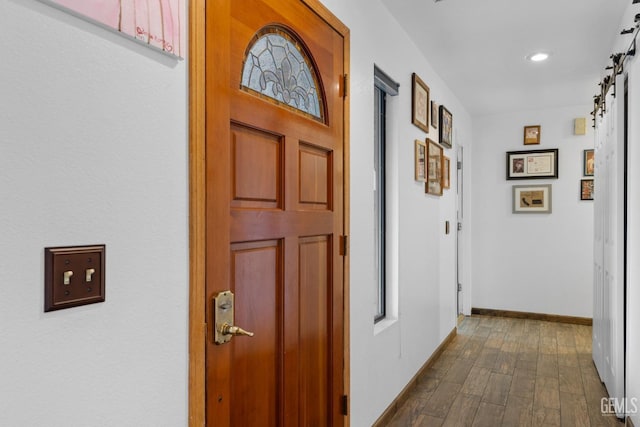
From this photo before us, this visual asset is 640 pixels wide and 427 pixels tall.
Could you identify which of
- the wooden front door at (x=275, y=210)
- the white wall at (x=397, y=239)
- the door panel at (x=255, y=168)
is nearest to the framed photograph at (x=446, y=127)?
the white wall at (x=397, y=239)

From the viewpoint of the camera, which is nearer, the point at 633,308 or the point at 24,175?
the point at 24,175

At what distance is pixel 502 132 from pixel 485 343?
2.60 metres

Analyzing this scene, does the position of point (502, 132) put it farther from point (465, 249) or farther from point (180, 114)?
point (180, 114)

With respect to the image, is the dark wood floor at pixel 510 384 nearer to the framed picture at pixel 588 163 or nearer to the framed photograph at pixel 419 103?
the framed picture at pixel 588 163

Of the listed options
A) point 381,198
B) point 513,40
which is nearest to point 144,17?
point 381,198

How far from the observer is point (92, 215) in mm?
871

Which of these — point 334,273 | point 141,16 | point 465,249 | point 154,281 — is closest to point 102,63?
point 141,16

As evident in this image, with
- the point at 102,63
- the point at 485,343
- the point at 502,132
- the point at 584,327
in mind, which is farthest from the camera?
the point at 502,132

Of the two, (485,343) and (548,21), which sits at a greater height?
(548,21)

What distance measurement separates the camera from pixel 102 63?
2.93ft

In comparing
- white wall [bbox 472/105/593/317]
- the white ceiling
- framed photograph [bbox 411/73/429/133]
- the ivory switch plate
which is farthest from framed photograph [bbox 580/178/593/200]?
the ivory switch plate

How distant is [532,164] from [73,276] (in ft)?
17.3

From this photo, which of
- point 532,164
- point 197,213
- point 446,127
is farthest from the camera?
point 532,164

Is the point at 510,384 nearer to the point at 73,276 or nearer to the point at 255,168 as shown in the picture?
the point at 255,168
